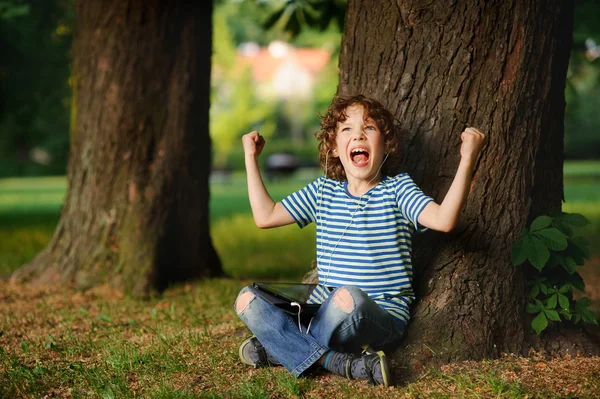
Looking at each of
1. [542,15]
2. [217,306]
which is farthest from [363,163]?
[217,306]

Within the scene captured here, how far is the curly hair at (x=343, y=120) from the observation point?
3.67 m

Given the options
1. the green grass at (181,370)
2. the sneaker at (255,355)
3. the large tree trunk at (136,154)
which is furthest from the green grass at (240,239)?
the sneaker at (255,355)

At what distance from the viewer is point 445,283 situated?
3.71 metres

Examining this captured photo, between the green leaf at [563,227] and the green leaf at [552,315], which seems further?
the green leaf at [563,227]

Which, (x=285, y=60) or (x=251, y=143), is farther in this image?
(x=285, y=60)

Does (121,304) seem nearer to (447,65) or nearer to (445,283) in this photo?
(445,283)

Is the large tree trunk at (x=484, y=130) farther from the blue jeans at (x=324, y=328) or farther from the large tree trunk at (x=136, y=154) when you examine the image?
the large tree trunk at (x=136, y=154)

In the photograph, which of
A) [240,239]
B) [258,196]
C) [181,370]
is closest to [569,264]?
[258,196]

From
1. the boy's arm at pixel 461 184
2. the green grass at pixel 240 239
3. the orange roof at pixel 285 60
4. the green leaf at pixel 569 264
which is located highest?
the orange roof at pixel 285 60

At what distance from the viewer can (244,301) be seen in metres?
3.54

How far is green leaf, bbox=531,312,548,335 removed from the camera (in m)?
3.67

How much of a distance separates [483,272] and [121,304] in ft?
9.78

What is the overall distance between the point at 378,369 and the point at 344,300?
13.4 inches

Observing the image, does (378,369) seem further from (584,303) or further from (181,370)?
(584,303)
